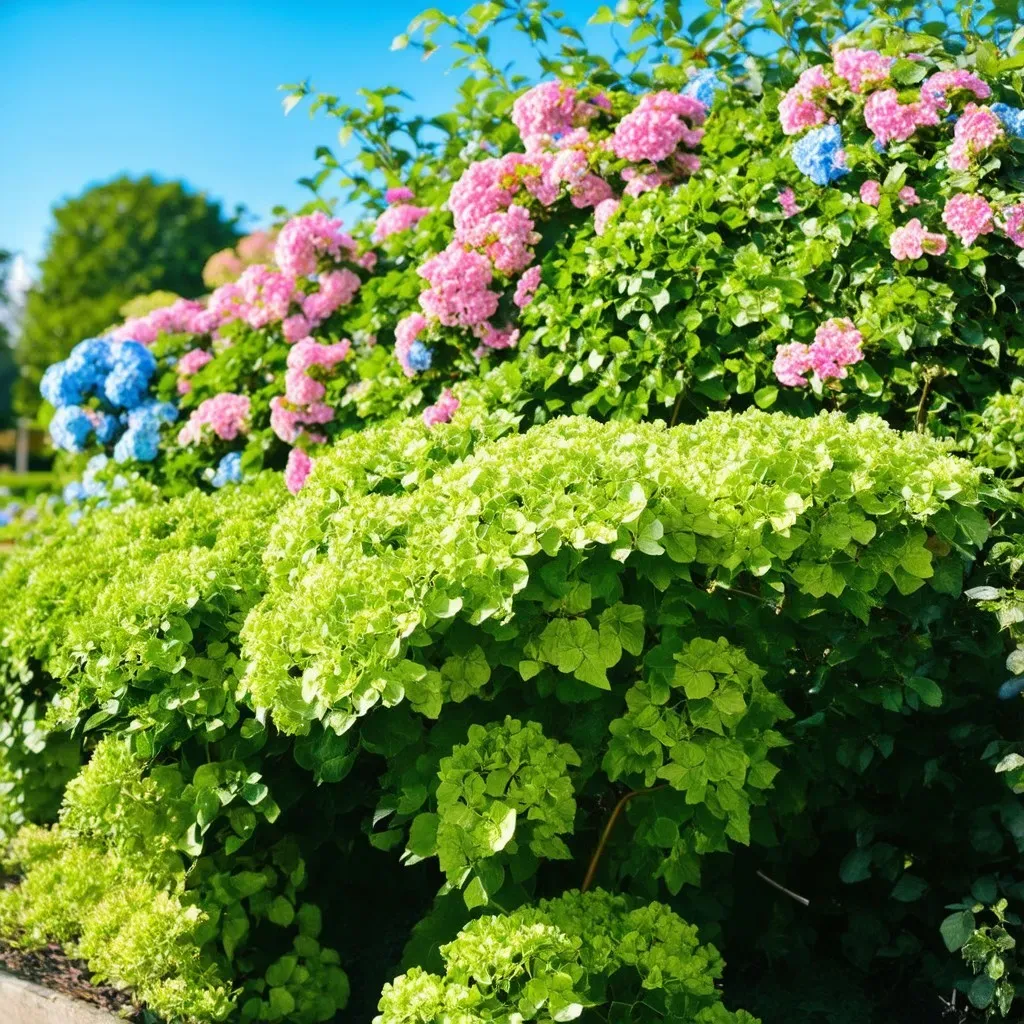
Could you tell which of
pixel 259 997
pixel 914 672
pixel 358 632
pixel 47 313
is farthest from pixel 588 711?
pixel 47 313

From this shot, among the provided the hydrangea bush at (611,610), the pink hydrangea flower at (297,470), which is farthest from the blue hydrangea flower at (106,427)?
the pink hydrangea flower at (297,470)

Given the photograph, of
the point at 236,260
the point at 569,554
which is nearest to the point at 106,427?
the point at 569,554

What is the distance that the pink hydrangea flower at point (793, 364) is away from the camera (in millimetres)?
3504

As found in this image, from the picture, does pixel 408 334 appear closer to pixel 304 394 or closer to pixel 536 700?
pixel 304 394

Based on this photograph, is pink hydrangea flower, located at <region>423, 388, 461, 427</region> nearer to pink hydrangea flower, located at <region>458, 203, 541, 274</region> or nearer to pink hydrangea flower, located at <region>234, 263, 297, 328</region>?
pink hydrangea flower, located at <region>458, 203, 541, 274</region>

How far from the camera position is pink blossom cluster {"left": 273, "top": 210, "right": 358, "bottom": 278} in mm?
4773

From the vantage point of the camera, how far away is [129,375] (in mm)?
5230

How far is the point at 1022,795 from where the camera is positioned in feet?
8.32

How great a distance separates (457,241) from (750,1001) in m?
2.78

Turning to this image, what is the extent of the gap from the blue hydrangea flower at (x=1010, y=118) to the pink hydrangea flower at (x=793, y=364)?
0.92 metres

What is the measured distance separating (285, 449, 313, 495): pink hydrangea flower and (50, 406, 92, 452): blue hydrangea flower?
1.48 meters

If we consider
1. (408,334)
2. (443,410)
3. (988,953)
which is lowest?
(988,953)

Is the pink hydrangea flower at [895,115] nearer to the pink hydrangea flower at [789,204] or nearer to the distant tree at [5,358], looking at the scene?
the pink hydrangea flower at [789,204]

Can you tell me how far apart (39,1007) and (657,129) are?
3.35 meters
